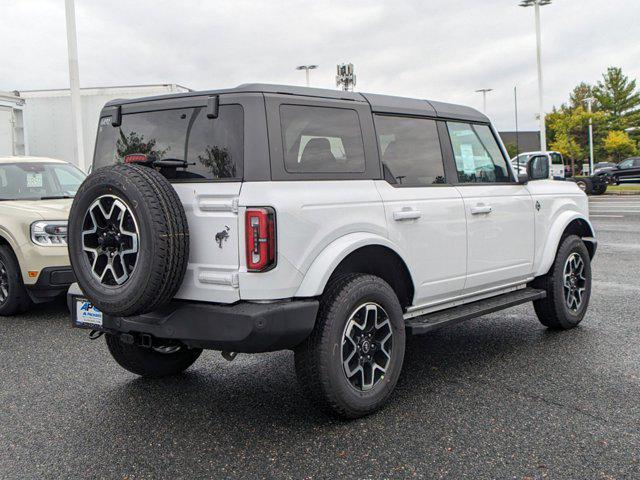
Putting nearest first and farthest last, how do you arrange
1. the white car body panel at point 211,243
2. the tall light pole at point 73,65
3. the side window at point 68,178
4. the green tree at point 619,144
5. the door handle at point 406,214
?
the white car body panel at point 211,243, the door handle at point 406,214, the side window at point 68,178, the tall light pole at point 73,65, the green tree at point 619,144

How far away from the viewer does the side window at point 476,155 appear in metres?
4.90

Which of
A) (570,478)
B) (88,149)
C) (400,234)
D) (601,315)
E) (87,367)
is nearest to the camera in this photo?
(570,478)

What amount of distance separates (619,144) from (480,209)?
57463mm

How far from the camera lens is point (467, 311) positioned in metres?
4.62

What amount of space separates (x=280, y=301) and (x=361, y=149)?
1205 mm

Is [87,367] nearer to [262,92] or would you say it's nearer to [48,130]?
[262,92]

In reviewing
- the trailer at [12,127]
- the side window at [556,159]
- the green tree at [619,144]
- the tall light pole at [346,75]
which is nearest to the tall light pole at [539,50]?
the side window at [556,159]

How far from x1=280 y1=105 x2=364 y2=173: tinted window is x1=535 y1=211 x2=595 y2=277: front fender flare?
221 centimetres

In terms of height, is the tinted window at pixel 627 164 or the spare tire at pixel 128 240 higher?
the tinted window at pixel 627 164

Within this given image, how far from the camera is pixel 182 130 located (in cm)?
380

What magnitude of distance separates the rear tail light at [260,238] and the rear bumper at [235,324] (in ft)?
0.72

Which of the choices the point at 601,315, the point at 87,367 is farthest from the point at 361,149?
the point at 601,315

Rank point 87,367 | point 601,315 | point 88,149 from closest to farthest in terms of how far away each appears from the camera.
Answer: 1. point 87,367
2. point 601,315
3. point 88,149

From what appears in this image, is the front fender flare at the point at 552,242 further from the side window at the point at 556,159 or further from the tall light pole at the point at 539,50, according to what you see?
the tall light pole at the point at 539,50
